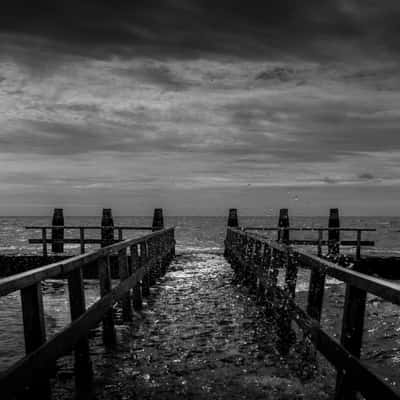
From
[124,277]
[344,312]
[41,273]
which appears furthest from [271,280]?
[41,273]

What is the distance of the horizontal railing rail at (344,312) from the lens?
10.9ft

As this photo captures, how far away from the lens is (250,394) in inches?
181

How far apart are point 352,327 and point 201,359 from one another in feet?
7.54

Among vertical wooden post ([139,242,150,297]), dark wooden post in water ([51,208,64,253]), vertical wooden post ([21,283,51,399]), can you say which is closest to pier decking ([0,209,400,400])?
vertical wooden post ([21,283,51,399])

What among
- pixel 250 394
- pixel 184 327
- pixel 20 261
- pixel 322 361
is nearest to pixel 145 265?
pixel 184 327

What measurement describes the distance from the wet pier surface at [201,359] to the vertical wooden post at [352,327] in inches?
31.0

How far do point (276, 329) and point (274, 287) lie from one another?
62cm

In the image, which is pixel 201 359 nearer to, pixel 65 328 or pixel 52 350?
pixel 65 328

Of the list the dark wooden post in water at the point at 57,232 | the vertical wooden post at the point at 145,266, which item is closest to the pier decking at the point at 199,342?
the vertical wooden post at the point at 145,266

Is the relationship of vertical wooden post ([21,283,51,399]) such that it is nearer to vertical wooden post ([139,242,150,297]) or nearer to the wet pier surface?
the wet pier surface

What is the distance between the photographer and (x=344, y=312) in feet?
13.2

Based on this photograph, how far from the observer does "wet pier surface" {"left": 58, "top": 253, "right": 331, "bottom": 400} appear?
4.67m

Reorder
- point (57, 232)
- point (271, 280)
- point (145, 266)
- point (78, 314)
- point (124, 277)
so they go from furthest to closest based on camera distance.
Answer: point (57, 232), point (145, 266), point (271, 280), point (124, 277), point (78, 314)

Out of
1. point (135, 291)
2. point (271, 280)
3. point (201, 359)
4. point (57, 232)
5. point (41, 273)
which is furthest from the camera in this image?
point (57, 232)
